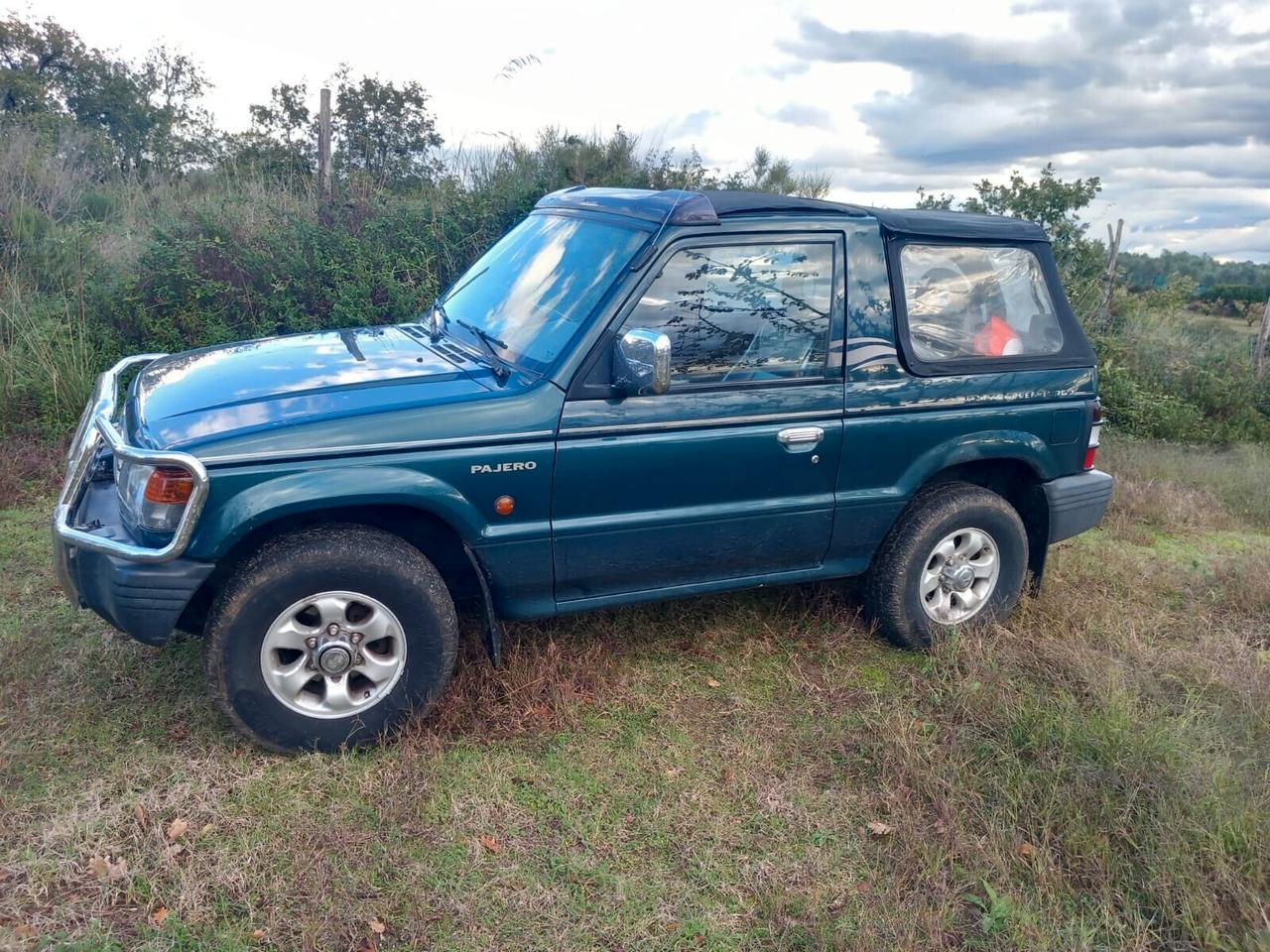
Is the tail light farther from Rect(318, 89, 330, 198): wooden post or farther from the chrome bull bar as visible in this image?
Rect(318, 89, 330, 198): wooden post

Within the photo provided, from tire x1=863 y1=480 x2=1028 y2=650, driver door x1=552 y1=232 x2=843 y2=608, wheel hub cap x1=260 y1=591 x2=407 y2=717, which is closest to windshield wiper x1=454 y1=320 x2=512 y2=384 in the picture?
driver door x1=552 y1=232 x2=843 y2=608

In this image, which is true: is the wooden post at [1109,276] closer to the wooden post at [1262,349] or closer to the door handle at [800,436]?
the wooden post at [1262,349]

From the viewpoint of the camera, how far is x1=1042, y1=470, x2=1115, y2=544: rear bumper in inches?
178

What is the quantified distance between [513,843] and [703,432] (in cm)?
164

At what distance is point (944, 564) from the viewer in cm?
448

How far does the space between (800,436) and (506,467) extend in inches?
48.2

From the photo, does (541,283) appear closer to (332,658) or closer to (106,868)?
(332,658)

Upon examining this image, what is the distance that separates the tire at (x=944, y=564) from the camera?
14.2ft

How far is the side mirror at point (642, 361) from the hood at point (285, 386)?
19.4 inches

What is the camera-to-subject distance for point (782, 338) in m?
3.92

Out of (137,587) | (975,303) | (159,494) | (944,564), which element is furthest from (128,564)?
(975,303)

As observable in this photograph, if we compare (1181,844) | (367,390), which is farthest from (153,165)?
(1181,844)

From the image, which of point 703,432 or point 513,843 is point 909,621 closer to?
point 703,432

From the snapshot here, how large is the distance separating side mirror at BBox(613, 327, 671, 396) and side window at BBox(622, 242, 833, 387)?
18 centimetres
